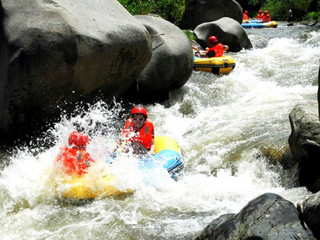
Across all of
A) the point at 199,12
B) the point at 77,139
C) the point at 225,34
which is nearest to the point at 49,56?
the point at 77,139

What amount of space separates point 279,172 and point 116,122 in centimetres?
322

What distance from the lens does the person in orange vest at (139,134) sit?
239 inches

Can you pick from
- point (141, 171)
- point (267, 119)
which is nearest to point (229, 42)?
point (267, 119)

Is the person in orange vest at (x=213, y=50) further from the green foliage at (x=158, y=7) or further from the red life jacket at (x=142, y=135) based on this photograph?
the red life jacket at (x=142, y=135)

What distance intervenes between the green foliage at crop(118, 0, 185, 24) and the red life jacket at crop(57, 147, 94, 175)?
8094 millimetres

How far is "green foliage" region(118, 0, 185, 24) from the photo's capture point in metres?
13.2

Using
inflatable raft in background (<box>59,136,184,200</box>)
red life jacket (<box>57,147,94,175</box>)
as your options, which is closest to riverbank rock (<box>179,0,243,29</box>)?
inflatable raft in background (<box>59,136,184,200</box>)

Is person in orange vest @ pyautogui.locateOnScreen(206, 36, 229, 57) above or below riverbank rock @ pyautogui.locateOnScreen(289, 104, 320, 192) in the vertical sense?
below

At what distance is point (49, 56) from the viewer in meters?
6.21

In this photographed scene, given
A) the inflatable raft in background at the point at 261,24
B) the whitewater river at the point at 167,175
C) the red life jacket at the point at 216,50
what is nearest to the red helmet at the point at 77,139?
the whitewater river at the point at 167,175

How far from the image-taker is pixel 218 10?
19297 millimetres

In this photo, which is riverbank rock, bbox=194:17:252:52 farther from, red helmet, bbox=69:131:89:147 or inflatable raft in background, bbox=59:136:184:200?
red helmet, bbox=69:131:89:147

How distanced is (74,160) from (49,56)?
68.6 inches

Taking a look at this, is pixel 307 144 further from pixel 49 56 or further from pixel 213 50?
pixel 213 50
